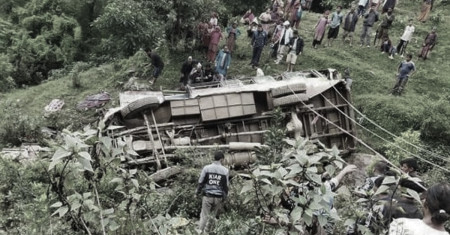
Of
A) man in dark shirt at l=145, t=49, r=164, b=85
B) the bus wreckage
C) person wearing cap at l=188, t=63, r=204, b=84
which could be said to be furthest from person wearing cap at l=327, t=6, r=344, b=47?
man in dark shirt at l=145, t=49, r=164, b=85

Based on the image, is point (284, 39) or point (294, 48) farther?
point (284, 39)

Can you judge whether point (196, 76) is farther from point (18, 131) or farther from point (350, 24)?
point (350, 24)

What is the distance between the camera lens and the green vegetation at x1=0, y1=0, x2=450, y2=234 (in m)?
3.62

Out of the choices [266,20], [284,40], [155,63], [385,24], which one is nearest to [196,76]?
[155,63]

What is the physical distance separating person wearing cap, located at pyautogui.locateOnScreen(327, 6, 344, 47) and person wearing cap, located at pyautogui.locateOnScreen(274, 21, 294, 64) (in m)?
1.86

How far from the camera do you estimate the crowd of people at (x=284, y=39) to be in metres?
13.5

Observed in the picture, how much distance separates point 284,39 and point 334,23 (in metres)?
2.23

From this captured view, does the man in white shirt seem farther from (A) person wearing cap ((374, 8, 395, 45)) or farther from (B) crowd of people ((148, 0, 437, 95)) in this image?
(A) person wearing cap ((374, 8, 395, 45))

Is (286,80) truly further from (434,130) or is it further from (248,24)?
(248,24)

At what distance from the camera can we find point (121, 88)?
15.2 m

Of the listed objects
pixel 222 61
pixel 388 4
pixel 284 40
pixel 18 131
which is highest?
pixel 388 4

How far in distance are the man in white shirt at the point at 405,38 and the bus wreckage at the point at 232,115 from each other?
18.1ft

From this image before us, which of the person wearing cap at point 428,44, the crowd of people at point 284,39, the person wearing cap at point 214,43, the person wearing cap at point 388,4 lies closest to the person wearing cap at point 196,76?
the crowd of people at point 284,39

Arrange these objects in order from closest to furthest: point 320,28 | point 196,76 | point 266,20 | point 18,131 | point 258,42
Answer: point 18,131 < point 196,76 < point 258,42 < point 320,28 < point 266,20
